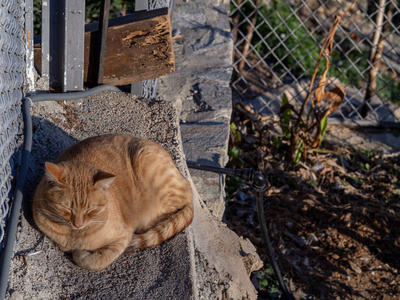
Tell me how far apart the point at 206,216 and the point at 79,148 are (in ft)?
3.04

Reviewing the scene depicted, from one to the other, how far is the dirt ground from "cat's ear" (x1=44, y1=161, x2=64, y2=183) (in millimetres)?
2043

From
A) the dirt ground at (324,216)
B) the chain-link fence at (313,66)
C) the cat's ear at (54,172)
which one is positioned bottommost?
the dirt ground at (324,216)

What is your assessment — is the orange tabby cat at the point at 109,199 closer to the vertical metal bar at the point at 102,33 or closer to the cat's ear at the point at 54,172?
the cat's ear at the point at 54,172

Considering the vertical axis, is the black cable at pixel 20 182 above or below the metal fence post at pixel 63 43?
below

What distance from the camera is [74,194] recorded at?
70.8 inches

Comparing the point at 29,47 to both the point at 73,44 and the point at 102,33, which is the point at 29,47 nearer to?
the point at 73,44

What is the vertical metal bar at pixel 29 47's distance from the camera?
2.29 m

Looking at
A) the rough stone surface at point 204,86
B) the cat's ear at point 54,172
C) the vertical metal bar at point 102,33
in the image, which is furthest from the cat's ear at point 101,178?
the rough stone surface at point 204,86

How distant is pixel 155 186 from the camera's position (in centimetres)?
224

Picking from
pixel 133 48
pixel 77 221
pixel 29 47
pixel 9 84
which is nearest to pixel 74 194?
pixel 77 221

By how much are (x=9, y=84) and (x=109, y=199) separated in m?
0.68

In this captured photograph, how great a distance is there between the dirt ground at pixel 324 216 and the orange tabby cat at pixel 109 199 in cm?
146

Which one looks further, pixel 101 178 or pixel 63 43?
pixel 63 43

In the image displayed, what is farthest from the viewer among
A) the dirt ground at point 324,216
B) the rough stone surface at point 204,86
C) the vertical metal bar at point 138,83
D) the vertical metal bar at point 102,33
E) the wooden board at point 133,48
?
the dirt ground at point 324,216
